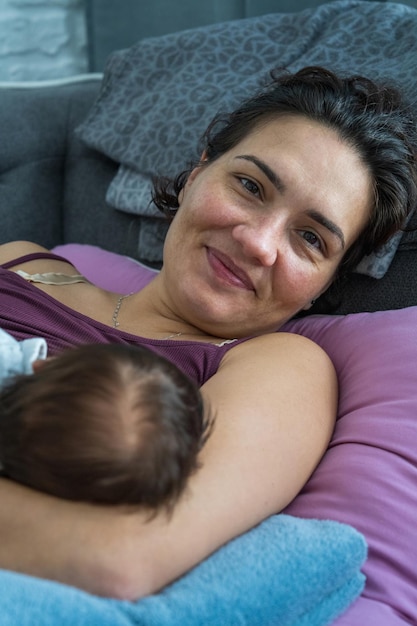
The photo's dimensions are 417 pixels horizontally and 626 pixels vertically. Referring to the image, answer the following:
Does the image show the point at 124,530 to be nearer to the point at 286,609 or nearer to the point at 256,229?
the point at 286,609

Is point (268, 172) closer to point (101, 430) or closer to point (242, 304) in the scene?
point (242, 304)

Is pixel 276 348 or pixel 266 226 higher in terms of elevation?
pixel 266 226

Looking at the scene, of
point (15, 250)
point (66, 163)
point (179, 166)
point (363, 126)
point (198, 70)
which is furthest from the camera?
point (66, 163)

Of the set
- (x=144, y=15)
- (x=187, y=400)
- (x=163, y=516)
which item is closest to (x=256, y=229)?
(x=187, y=400)

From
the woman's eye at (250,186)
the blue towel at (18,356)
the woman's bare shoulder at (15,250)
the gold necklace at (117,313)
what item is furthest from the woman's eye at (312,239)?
the woman's bare shoulder at (15,250)

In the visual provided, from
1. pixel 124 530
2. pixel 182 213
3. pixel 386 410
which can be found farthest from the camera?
pixel 182 213

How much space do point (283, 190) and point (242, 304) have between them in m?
0.20

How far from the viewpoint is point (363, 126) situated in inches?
57.4

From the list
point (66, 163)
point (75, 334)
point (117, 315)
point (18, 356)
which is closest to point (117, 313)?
point (117, 315)

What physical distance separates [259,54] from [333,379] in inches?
38.9

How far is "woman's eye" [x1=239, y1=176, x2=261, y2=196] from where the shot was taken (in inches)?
55.1

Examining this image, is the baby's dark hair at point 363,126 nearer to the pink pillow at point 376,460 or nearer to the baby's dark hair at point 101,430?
the pink pillow at point 376,460

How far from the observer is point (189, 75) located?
2.02m

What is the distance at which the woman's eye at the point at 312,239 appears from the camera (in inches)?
55.6
